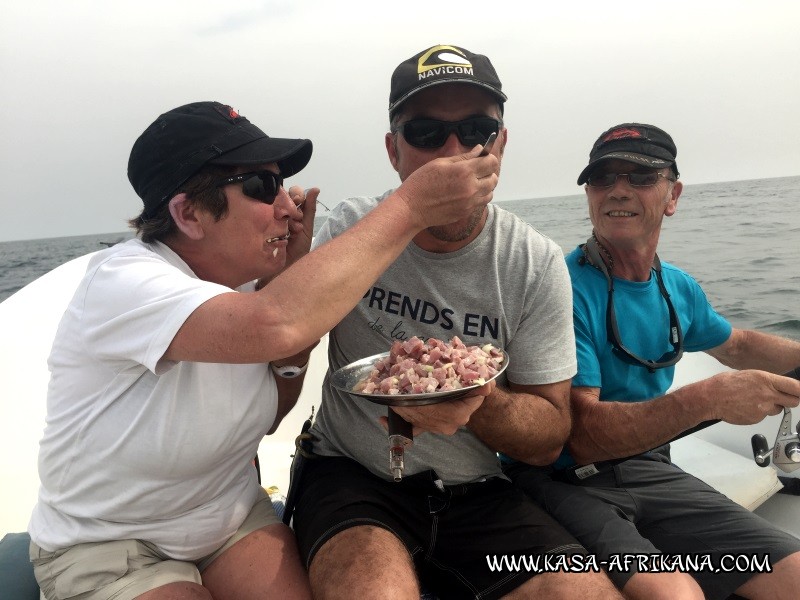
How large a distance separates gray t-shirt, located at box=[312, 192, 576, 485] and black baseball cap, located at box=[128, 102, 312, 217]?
735mm

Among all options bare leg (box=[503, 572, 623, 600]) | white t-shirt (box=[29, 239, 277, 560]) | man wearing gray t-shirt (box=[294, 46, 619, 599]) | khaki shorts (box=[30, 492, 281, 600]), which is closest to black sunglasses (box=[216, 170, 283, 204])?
white t-shirt (box=[29, 239, 277, 560])

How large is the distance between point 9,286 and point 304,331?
20.1 metres

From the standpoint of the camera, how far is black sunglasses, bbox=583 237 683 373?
9.28ft

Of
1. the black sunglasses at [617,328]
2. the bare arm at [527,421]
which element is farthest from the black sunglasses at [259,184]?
the black sunglasses at [617,328]

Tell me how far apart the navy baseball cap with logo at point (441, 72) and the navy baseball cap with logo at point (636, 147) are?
93cm

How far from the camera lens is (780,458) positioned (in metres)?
2.78

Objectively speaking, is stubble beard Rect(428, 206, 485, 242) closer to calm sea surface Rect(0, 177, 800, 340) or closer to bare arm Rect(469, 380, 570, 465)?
bare arm Rect(469, 380, 570, 465)

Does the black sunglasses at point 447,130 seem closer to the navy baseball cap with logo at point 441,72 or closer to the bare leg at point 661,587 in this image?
the navy baseball cap with logo at point 441,72

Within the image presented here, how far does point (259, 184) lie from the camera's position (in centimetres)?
196

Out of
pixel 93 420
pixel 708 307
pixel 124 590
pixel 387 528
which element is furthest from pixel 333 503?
pixel 708 307

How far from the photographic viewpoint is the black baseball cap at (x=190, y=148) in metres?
1.89

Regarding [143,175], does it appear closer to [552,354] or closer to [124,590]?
[124,590]

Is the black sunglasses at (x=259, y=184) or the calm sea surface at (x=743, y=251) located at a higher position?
the black sunglasses at (x=259, y=184)

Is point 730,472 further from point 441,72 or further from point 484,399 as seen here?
point 441,72
